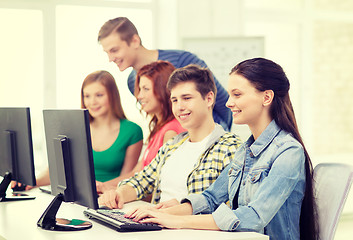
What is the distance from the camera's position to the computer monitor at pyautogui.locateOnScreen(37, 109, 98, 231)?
174 cm

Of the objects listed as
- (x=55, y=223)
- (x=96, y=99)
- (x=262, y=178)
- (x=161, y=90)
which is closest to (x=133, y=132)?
(x=96, y=99)

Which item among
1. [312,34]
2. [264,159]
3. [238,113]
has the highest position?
[312,34]

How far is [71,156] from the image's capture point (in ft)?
6.04

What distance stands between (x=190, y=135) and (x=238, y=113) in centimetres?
55

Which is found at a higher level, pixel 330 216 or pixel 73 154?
pixel 73 154

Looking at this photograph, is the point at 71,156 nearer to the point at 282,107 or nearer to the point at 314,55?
the point at 282,107

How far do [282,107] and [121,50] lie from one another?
6.63ft

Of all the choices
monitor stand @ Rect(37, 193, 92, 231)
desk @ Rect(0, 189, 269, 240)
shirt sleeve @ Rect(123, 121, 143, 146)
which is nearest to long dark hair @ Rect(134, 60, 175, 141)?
shirt sleeve @ Rect(123, 121, 143, 146)

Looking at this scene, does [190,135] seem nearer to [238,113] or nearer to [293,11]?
[238,113]

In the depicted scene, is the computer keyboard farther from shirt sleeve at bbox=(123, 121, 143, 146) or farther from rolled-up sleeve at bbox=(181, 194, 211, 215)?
shirt sleeve at bbox=(123, 121, 143, 146)

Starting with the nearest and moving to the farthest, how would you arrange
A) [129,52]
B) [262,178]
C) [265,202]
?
[265,202], [262,178], [129,52]

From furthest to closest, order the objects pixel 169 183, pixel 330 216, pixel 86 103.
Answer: pixel 86 103, pixel 169 183, pixel 330 216

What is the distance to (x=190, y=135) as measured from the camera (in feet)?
7.86

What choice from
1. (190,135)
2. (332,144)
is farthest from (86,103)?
(332,144)
